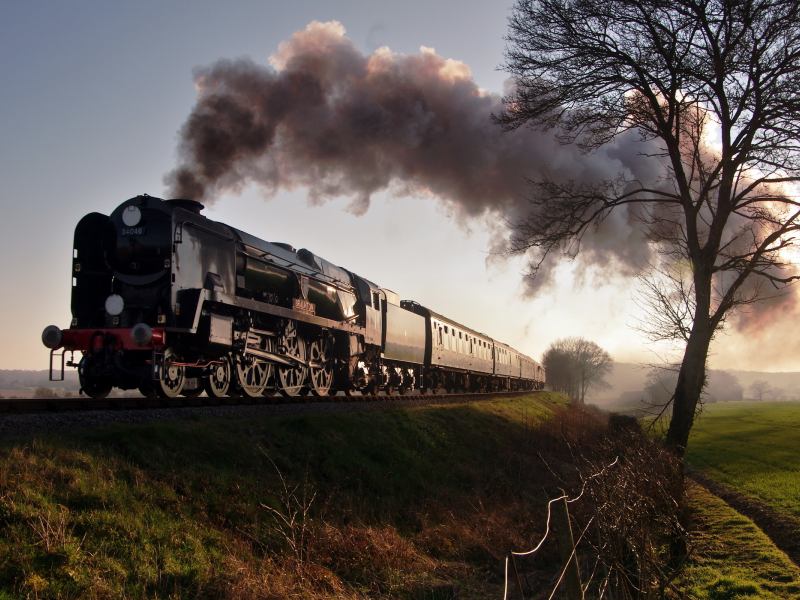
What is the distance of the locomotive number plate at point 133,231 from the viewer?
10845 millimetres

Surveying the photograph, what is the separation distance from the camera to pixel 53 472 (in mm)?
5320

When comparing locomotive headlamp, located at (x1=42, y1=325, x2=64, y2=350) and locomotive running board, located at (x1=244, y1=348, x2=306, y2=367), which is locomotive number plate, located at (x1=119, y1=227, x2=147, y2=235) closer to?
locomotive headlamp, located at (x1=42, y1=325, x2=64, y2=350)

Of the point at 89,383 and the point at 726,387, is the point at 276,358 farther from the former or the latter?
the point at 726,387

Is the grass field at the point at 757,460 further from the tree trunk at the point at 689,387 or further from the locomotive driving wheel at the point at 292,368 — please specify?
the locomotive driving wheel at the point at 292,368

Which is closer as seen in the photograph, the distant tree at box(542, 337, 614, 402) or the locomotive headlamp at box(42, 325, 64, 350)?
the locomotive headlamp at box(42, 325, 64, 350)

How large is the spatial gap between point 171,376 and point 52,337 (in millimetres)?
2189

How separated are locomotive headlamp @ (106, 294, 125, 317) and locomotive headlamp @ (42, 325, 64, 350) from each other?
2.99 feet

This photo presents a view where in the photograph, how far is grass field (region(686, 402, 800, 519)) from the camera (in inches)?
444

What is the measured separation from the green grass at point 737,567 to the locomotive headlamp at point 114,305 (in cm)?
998

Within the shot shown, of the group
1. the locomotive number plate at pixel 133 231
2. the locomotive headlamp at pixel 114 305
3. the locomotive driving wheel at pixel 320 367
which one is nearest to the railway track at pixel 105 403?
the locomotive headlamp at pixel 114 305

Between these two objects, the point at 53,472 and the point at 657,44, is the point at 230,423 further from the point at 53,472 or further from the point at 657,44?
the point at 657,44

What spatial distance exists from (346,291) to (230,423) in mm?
9418

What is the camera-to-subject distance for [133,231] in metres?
10.9

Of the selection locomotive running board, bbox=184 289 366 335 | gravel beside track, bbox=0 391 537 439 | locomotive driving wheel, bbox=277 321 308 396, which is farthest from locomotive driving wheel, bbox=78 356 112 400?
locomotive driving wheel, bbox=277 321 308 396
